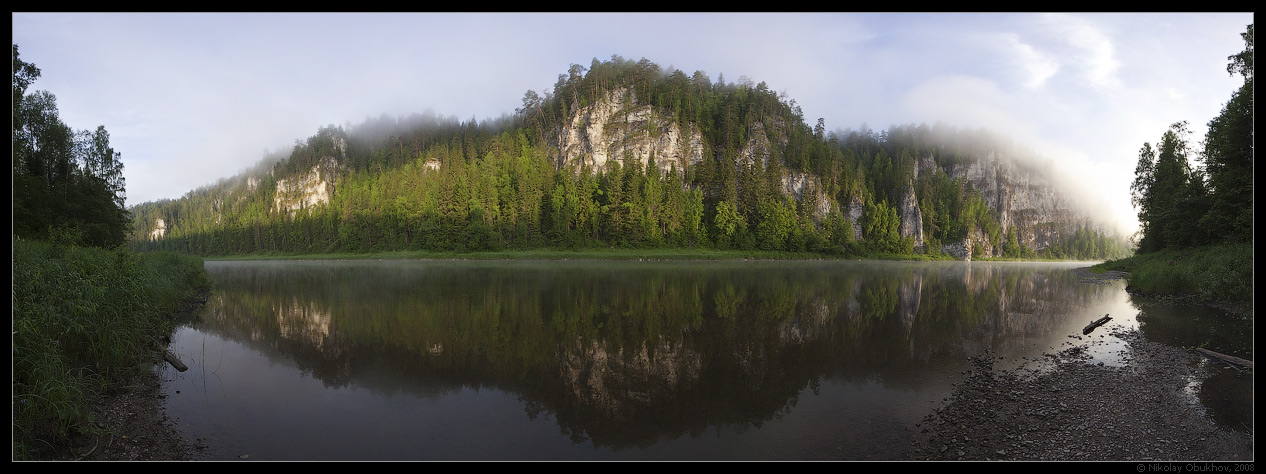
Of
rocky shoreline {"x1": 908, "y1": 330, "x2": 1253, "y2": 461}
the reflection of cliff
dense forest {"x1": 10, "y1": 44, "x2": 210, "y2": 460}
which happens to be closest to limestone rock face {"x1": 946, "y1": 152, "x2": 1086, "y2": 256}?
rocky shoreline {"x1": 908, "y1": 330, "x2": 1253, "y2": 461}

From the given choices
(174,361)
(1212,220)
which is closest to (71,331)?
(174,361)

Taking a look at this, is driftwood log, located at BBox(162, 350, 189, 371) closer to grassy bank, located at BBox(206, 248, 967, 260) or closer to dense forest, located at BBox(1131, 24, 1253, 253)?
dense forest, located at BBox(1131, 24, 1253, 253)

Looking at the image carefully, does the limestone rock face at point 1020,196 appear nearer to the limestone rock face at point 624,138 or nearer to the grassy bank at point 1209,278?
the limestone rock face at point 624,138

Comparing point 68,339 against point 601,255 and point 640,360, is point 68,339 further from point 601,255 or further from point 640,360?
point 601,255

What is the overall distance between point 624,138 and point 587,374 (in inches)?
3817

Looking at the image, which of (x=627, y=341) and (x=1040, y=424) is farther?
(x=627, y=341)

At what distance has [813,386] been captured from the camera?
9406 millimetres

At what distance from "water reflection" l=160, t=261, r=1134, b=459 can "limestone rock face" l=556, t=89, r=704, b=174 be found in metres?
81.3

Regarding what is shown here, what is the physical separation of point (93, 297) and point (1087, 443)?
18.1m

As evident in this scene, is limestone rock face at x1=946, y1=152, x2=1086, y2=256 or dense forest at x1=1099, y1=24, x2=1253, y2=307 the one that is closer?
dense forest at x1=1099, y1=24, x2=1253, y2=307

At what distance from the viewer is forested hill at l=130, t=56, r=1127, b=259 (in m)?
88.1

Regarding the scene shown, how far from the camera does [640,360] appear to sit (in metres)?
11.3

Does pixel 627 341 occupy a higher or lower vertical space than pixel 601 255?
lower
